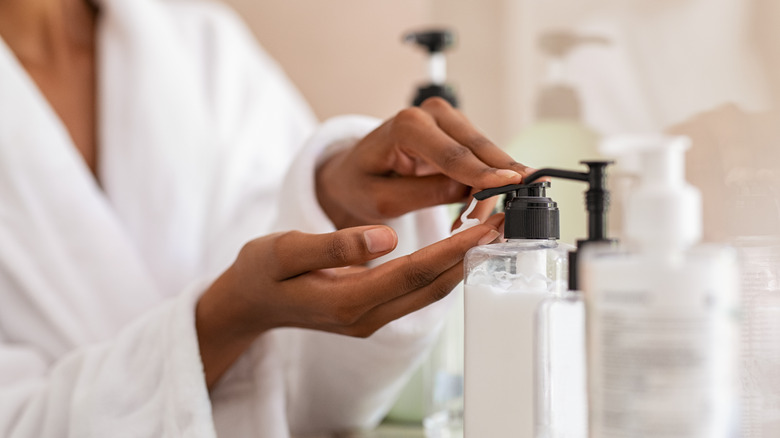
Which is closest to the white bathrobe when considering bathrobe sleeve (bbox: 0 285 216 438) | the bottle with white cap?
bathrobe sleeve (bbox: 0 285 216 438)

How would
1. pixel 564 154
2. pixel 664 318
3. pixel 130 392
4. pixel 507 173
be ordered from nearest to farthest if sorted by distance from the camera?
pixel 664 318
pixel 507 173
pixel 130 392
pixel 564 154

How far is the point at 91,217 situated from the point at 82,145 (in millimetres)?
124

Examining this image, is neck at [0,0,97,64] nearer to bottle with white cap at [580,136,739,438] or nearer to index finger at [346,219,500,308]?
index finger at [346,219,500,308]

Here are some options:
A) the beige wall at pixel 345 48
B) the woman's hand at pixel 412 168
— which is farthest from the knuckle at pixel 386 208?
the beige wall at pixel 345 48

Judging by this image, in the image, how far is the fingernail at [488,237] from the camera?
327 mm

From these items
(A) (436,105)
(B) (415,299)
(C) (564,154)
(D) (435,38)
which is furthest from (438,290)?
(D) (435,38)

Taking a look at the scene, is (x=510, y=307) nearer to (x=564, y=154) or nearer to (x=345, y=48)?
(x=564, y=154)

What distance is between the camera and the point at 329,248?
34 centimetres

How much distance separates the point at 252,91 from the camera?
0.83 m

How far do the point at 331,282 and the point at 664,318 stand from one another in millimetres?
183

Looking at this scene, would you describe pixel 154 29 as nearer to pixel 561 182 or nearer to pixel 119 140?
pixel 119 140

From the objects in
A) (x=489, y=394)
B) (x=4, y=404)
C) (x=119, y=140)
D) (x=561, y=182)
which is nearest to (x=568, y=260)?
(x=489, y=394)

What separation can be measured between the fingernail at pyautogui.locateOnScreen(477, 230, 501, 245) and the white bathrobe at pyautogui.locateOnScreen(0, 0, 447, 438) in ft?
0.44

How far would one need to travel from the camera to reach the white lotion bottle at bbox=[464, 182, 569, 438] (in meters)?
0.31
